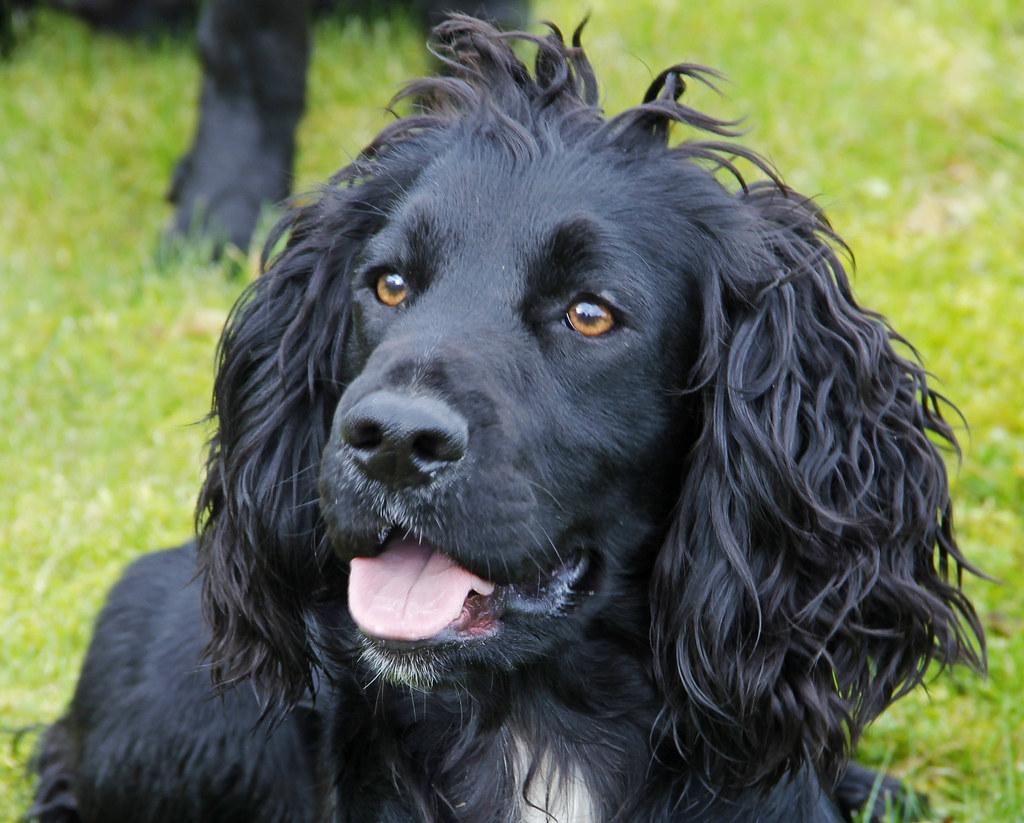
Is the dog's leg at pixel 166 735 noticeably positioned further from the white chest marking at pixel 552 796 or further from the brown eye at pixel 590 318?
the brown eye at pixel 590 318

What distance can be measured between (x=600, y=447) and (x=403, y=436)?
16.3 inches

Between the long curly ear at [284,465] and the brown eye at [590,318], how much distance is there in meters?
0.58

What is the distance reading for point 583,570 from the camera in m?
2.72

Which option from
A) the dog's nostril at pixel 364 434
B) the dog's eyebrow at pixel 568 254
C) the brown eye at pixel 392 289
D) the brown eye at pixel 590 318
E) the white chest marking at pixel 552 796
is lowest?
the white chest marking at pixel 552 796

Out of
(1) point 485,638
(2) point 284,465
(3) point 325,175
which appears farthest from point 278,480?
(3) point 325,175

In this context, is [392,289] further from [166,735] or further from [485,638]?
[166,735]

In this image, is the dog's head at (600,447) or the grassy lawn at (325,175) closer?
the dog's head at (600,447)

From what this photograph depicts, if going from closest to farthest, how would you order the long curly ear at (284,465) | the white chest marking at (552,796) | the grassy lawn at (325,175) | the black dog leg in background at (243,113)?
1. the white chest marking at (552,796)
2. the long curly ear at (284,465)
3. the grassy lawn at (325,175)
4. the black dog leg in background at (243,113)

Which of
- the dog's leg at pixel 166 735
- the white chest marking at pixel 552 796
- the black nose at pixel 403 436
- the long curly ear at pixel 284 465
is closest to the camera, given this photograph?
the black nose at pixel 403 436

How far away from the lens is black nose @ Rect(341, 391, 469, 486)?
7.68 feet

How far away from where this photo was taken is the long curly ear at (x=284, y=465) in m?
3.00

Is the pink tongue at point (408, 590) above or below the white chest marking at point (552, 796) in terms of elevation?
above

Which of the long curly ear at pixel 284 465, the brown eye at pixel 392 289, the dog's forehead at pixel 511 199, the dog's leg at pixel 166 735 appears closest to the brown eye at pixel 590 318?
the dog's forehead at pixel 511 199

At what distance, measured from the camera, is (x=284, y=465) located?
9.87ft
